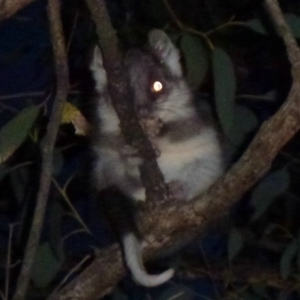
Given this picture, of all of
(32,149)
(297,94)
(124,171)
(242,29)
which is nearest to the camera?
(297,94)

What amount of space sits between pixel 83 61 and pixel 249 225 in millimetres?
774

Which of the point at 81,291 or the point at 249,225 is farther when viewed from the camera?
the point at 249,225

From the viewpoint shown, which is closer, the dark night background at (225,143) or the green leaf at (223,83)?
the green leaf at (223,83)

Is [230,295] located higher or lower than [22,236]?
lower

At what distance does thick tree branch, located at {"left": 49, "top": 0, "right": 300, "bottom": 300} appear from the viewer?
6.30 ft

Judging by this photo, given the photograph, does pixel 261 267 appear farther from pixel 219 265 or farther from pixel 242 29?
pixel 242 29

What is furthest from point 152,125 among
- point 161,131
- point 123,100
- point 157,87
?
point 123,100

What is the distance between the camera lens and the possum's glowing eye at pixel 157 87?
290 centimetres

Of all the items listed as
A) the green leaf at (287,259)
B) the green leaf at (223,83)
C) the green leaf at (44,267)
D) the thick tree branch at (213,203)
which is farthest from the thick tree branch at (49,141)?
the green leaf at (287,259)

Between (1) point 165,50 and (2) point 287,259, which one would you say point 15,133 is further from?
(2) point 287,259

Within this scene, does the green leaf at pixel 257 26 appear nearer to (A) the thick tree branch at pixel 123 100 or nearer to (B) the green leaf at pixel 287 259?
(A) the thick tree branch at pixel 123 100

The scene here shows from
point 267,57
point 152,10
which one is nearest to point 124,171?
point 152,10

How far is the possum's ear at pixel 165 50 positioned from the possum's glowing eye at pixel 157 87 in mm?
81

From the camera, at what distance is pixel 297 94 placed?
1891 millimetres
